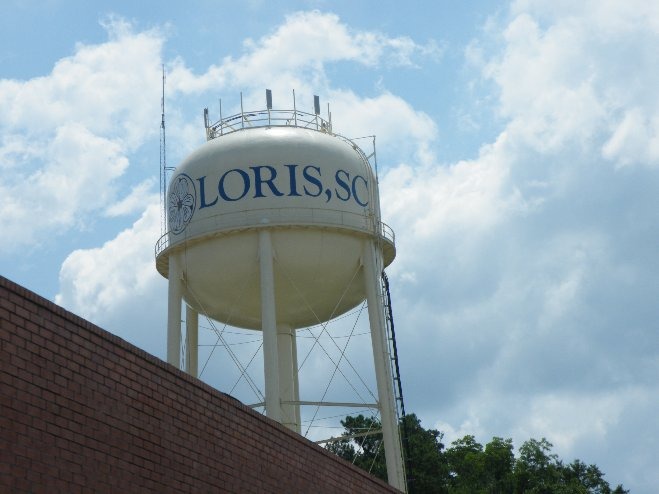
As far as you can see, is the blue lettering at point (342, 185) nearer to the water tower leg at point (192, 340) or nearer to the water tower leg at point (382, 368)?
the water tower leg at point (382, 368)

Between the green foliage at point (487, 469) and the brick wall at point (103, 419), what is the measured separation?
104 feet

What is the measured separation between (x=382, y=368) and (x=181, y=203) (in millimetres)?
6371

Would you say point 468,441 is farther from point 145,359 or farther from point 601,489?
point 145,359

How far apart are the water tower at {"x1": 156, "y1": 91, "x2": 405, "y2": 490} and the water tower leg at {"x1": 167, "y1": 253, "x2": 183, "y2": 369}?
0.09 feet

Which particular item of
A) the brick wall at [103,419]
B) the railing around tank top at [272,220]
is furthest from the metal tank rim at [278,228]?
the brick wall at [103,419]

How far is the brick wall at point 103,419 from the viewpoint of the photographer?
31.8 ft

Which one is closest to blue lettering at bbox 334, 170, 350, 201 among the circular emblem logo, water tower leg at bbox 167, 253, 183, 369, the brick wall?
the circular emblem logo

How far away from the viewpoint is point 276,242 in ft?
85.5

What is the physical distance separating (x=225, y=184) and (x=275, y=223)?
5.63 ft

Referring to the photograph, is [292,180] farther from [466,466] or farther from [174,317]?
[466,466]

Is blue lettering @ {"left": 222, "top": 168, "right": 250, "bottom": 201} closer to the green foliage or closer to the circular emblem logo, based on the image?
the circular emblem logo

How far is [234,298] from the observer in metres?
26.8

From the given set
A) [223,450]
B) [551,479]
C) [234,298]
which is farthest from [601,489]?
[223,450]

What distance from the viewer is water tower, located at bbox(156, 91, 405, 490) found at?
2603 centimetres
